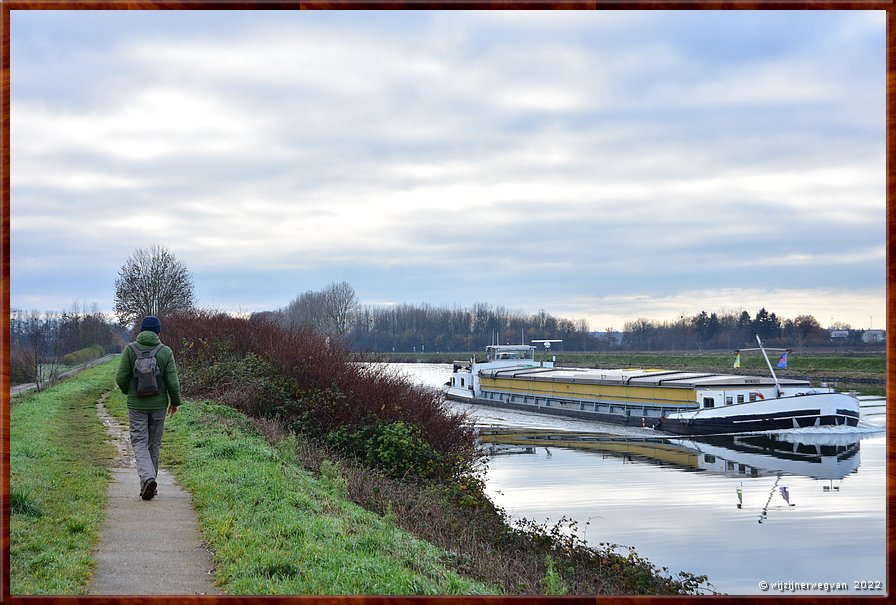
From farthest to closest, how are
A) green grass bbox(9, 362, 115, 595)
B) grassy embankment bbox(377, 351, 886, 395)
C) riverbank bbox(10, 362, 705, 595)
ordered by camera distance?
grassy embankment bbox(377, 351, 886, 395)
riverbank bbox(10, 362, 705, 595)
green grass bbox(9, 362, 115, 595)

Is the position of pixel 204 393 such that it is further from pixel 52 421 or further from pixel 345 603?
pixel 345 603

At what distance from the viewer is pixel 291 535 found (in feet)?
25.4

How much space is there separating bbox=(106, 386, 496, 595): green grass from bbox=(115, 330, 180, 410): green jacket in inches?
47.7

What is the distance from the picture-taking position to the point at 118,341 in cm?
4400

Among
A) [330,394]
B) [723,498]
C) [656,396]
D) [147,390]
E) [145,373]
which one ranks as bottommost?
[723,498]

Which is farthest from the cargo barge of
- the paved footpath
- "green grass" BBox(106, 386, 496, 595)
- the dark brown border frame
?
the dark brown border frame

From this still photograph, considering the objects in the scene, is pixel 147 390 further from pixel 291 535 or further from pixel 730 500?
pixel 730 500

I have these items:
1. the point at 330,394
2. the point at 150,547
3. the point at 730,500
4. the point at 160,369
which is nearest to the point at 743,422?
the point at 730,500

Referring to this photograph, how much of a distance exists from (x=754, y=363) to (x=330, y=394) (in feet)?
191

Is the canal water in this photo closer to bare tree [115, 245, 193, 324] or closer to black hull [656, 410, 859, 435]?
black hull [656, 410, 859, 435]

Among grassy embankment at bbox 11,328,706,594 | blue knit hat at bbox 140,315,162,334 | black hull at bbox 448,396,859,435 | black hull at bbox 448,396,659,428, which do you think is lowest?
black hull at bbox 448,396,659,428

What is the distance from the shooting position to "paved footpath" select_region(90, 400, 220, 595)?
244 inches

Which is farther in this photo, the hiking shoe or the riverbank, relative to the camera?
the hiking shoe

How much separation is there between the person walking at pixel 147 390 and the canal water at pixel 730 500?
21.0ft
